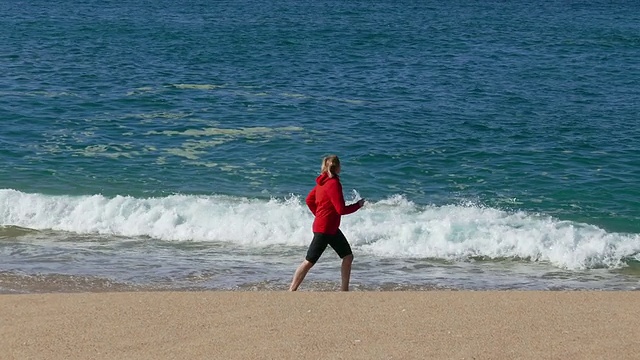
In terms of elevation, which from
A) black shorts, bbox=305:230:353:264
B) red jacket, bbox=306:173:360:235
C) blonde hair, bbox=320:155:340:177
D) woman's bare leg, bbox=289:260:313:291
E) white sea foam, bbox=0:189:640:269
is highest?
blonde hair, bbox=320:155:340:177

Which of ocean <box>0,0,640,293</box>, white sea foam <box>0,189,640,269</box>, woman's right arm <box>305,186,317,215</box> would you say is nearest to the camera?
woman's right arm <box>305,186,317,215</box>

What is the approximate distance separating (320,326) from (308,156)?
10030mm

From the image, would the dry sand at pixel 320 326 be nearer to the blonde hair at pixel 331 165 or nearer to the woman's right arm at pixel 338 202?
the woman's right arm at pixel 338 202

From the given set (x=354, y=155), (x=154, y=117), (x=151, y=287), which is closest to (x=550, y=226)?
(x=354, y=155)

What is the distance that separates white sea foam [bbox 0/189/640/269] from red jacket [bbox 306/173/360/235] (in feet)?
11.6

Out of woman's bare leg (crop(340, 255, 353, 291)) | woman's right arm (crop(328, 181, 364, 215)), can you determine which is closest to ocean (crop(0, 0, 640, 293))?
woman's bare leg (crop(340, 255, 353, 291))

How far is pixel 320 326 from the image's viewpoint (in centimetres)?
882

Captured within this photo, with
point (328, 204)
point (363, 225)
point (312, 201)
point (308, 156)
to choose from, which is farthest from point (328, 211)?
point (308, 156)

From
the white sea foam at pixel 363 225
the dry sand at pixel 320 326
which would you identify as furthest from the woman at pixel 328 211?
the white sea foam at pixel 363 225

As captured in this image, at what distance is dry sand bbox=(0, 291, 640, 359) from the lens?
8188 mm

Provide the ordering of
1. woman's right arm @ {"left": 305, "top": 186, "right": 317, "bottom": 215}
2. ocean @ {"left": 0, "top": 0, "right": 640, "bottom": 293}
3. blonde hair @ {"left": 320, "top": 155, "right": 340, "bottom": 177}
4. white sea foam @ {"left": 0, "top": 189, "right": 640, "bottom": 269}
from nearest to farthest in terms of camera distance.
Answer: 1. blonde hair @ {"left": 320, "top": 155, "right": 340, "bottom": 177}
2. woman's right arm @ {"left": 305, "top": 186, "right": 317, "bottom": 215}
3. ocean @ {"left": 0, "top": 0, "right": 640, "bottom": 293}
4. white sea foam @ {"left": 0, "top": 189, "right": 640, "bottom": 269}

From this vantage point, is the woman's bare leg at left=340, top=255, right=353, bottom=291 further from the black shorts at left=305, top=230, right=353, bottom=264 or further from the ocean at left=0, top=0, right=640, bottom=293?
the ocean at left=0, top=0, right=640, bottom=293

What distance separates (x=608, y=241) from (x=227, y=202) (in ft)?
19.0

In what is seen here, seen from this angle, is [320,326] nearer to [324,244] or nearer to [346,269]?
[324,244]
